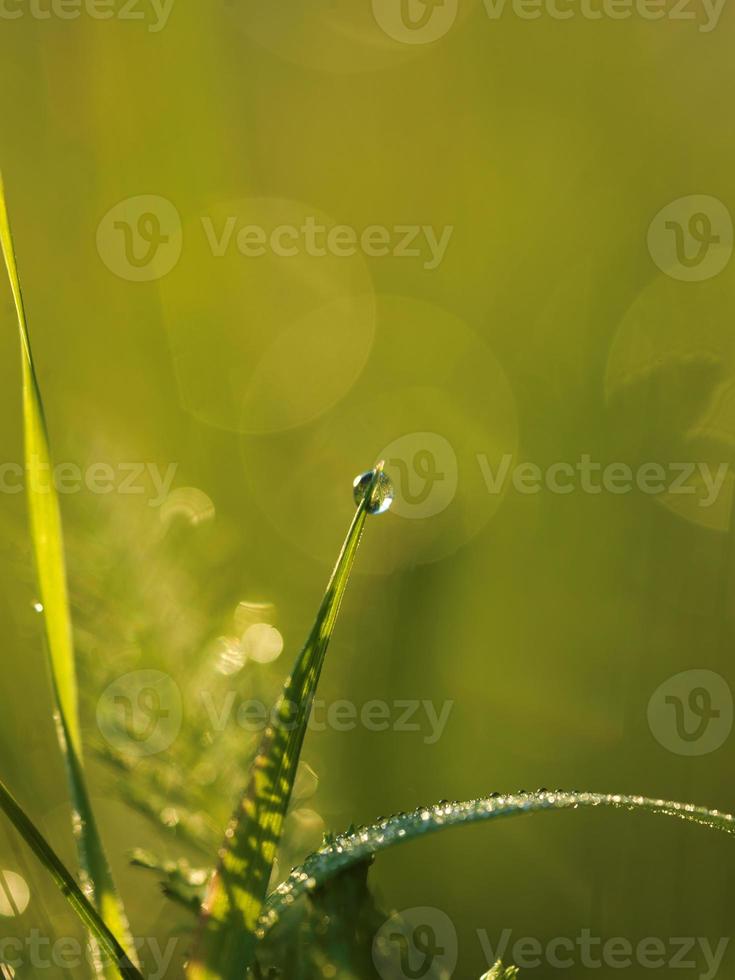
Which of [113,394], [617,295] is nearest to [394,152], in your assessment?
[617,295]
